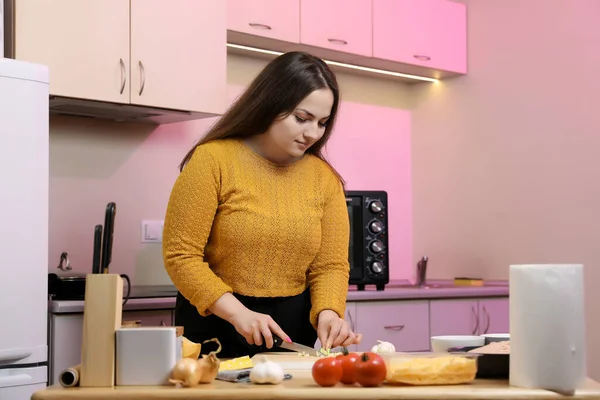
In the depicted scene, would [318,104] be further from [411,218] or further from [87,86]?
[411,218]

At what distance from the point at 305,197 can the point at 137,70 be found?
122 cm

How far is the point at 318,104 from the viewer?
196 cm

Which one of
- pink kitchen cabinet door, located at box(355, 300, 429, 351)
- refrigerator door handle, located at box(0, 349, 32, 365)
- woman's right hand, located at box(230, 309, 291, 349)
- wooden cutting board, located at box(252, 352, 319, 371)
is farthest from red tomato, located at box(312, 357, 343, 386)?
pink kitchen cabinet door, located at box(355, 300, 429, 351)

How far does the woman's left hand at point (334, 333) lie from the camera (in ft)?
6.19

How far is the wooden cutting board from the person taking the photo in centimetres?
158

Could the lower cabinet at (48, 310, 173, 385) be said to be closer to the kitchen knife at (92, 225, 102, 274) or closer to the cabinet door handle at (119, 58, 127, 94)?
the kitchen knife at (92, 225, 102, 274)

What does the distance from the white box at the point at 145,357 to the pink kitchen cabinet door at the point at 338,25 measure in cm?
243

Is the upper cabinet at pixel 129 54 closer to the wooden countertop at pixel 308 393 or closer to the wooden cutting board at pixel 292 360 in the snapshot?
the wooden cutting board at pixel 292 360

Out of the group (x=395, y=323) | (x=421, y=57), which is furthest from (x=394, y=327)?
(x=421, y=57)

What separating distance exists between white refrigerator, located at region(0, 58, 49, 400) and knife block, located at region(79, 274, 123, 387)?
1.15m

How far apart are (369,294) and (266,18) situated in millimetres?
1155

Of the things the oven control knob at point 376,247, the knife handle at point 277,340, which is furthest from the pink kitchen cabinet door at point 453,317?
the knife handle at point 277,340

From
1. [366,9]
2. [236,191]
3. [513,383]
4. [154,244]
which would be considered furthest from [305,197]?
[366,9]

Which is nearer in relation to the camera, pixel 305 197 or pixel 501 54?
pixel 305 197
